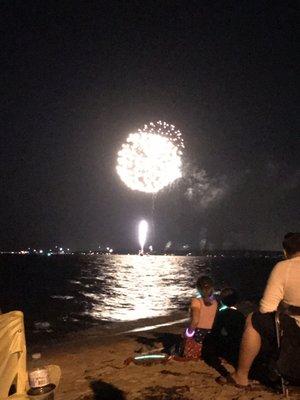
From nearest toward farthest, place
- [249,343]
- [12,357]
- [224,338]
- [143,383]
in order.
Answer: [12,357]
[249,343]
[143,383]
[224,338]

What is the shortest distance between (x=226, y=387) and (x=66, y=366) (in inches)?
159

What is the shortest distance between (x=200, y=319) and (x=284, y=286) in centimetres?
339

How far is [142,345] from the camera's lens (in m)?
10.4

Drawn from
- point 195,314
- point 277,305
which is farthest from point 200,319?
point 277,305

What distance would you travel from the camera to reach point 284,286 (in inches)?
184

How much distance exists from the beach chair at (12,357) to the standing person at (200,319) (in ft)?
13.4

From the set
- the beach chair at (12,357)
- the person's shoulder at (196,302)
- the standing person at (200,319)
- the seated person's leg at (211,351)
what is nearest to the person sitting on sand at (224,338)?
the seated person's leg at (211,351)

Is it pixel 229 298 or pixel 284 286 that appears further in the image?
pixel 229 298

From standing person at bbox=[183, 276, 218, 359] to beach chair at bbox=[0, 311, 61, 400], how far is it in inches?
161

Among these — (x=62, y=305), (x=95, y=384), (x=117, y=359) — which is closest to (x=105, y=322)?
(x=62, y=305)

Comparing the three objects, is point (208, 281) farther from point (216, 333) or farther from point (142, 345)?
point (142, 345)

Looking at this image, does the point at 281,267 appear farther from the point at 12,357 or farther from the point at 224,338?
the point at 224,338

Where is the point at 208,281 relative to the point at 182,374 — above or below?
above

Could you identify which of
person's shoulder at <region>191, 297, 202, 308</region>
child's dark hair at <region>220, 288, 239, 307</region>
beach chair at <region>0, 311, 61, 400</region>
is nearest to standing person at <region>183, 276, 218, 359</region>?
person's shoulder at <region>191, 297, 202, 308</region>
